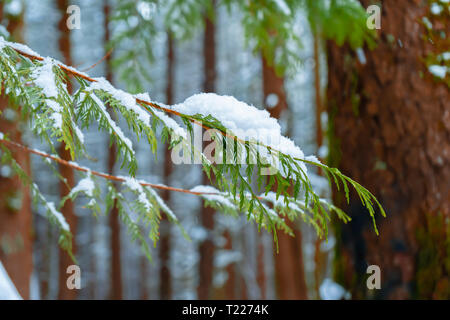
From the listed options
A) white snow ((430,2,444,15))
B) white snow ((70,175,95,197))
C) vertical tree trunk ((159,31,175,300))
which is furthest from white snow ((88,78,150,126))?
vertical tree trunk ((159,31,175,300))

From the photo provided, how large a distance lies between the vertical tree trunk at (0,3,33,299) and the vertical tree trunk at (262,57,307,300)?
11.2ft

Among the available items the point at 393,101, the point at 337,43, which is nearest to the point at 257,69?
the point at 337,43

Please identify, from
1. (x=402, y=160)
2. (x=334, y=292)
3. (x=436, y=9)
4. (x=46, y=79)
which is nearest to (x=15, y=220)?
(x=334, y=292)

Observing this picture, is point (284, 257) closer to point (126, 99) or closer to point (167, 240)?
point (167, 240)

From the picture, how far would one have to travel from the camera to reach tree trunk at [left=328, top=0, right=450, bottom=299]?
2139 mm

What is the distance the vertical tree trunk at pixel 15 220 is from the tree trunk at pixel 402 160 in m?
3.51

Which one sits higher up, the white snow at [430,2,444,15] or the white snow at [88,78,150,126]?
the white snow at [430,2,444,15]

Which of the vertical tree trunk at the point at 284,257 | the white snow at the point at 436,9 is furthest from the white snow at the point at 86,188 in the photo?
the vertical tree trunk at the point at 284,257

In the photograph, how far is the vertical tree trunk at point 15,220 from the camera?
3.84 meters

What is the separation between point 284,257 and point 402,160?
3.65m

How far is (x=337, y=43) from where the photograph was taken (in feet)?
8.45

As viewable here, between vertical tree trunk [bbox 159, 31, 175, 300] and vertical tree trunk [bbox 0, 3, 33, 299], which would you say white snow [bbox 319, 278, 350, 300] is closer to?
vertical tree trunk [bbox 0, 3, 33, 299]
